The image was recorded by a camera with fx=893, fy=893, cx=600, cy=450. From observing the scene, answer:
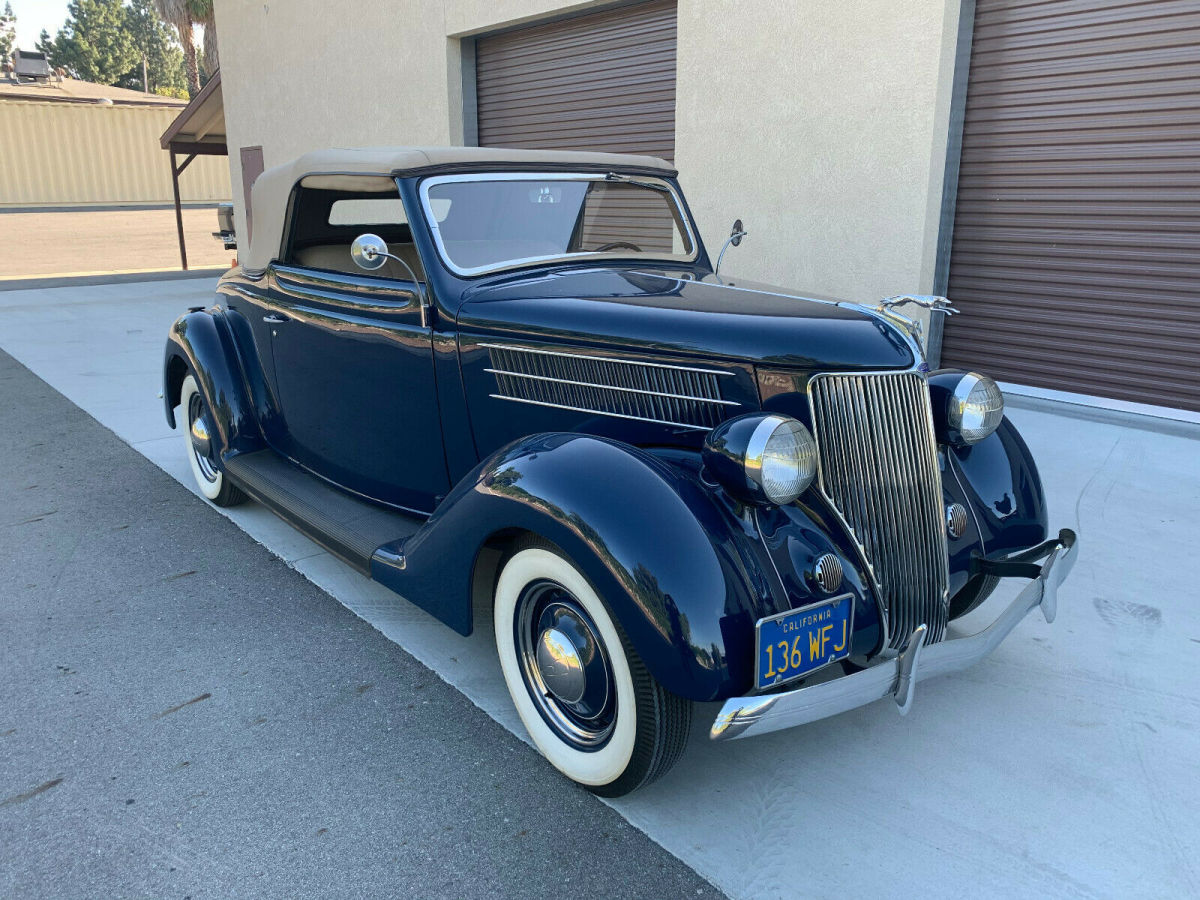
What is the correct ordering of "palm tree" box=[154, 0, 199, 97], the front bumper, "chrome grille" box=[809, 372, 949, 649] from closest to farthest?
the front bumper
"chrome grille" box=[809, 372, 949, 649]
"palm tree" box=[154, 0, 199, 97]

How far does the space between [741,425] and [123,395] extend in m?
6.06

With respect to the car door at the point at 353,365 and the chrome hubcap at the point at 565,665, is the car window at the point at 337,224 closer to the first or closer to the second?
the car door at the point at 353,365

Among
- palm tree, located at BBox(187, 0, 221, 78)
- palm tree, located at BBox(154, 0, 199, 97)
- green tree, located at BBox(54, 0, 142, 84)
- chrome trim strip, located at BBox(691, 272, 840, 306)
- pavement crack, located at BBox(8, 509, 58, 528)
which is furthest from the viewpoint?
green tree, located at BBox(54, 0, 142, 84)

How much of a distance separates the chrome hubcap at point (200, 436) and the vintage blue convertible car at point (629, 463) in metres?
0.53

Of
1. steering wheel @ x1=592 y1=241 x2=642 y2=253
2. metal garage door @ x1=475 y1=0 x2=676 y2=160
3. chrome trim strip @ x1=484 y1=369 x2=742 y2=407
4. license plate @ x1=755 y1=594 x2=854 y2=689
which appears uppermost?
metal garage door @ x1=475 y1=0 x2=676 y2=160

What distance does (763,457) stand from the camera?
6.70 feet

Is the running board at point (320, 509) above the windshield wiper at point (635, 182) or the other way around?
the other way around

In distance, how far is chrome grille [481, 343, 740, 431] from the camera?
7.87 ft

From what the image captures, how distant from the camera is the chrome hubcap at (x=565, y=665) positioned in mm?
2244

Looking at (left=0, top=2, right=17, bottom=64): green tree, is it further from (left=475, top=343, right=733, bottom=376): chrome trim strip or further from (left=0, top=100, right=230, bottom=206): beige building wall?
(left=475, top=343, right=733, bottom=376): chrome trim strip

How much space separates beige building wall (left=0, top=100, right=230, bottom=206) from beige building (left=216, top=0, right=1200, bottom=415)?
31259 mm

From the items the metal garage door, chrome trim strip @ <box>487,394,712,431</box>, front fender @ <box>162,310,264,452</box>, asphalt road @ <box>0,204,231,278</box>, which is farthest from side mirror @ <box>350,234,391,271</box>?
asphalt road @ <box>0,204,231,278</box>

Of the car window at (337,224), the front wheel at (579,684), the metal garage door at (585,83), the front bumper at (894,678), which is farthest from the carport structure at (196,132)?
the front bumper at (894,678)

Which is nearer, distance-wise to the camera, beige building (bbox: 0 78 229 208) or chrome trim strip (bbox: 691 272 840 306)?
chrome trim strip (bbox: 691 272 840 306)
